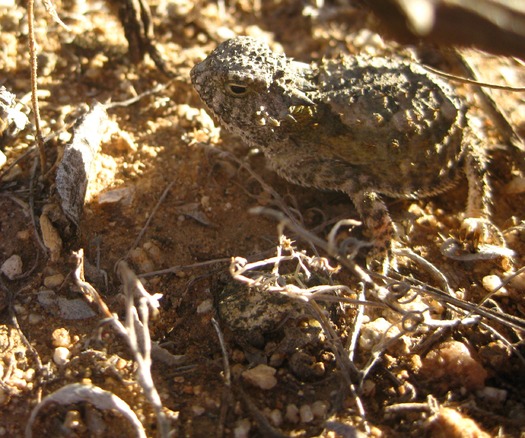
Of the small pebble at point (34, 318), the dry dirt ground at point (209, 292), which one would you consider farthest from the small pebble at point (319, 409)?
the small pebble at point (34, 318)

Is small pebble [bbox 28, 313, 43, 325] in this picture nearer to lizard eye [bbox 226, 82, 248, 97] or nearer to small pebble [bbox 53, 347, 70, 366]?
small pebble [bbox 53, 347, 70, 366]

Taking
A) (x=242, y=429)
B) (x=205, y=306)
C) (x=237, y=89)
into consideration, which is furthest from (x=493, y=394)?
(x=237, y=89)

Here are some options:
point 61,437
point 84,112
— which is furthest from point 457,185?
point 61,437

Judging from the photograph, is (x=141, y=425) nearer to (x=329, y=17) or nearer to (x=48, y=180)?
(x=48, y=180)

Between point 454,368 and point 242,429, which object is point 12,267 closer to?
point 242,429

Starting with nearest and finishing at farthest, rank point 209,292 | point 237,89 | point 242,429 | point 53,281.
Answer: point 242,429
point 53,281
point 209,292
point 237,89
